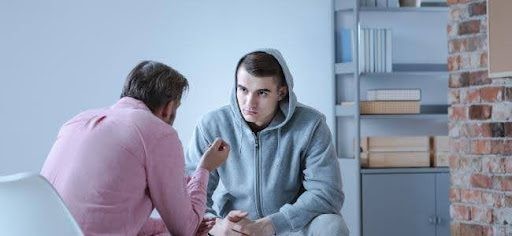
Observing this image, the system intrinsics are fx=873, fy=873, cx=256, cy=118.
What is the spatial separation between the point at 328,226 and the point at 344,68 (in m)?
2.26

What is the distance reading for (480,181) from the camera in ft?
11.7

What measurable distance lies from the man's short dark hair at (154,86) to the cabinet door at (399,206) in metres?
2.85

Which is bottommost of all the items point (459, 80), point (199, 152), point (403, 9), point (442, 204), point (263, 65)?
point (442, 204)

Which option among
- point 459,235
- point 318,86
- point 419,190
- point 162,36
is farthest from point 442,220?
point 162,36

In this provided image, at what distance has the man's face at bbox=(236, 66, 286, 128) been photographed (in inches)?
126

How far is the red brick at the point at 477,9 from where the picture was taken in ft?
11.5

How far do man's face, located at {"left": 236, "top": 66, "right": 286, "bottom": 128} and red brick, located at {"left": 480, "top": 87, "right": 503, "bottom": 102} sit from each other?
33.8 inches

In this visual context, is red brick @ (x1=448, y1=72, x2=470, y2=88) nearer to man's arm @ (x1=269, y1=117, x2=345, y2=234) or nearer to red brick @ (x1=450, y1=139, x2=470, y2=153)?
red brick @ (x1=450, y1=139, x2=470, y2=153)

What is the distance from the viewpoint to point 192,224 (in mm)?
2410

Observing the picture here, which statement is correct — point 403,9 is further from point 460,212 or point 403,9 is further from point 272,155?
point 272,155

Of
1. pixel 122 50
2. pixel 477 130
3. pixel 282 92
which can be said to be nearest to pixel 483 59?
pixel 477 130

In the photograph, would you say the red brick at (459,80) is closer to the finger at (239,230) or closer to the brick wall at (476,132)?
the brick wall at (476,132)

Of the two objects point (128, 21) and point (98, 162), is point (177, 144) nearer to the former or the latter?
point (98, 162)

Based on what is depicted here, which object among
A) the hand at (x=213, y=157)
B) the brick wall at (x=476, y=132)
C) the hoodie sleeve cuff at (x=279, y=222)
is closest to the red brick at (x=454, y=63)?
the brick wall at (x=476, y=132)
